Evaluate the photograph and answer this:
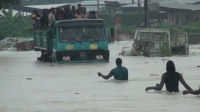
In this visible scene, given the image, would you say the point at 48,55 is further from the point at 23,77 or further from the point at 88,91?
the point at 88,91

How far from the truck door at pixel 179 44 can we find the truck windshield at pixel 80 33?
6.49m

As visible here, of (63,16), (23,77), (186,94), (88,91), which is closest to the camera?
(186,94)

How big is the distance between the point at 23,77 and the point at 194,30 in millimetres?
36028

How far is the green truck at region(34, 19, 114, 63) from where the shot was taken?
2881 cm

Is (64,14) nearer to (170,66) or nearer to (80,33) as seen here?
(80,33)

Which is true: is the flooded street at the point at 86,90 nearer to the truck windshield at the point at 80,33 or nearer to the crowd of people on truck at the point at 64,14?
the truck windshield at the point at 80,33

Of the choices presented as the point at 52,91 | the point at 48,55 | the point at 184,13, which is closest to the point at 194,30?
the point at 184,13

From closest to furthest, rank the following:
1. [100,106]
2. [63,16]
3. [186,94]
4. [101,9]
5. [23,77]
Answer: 1. [100,106]
2. [186,94]
3. [23,77]
4. [63,16]
5. [101,9]

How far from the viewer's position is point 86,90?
57.7 ft

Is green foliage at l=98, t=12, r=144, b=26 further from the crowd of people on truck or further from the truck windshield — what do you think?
the truck windshield

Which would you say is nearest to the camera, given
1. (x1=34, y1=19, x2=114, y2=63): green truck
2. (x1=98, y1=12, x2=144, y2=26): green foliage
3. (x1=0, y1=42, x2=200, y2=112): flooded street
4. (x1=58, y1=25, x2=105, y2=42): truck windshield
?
(x1=0, y1=42, x2=200, y2=112): flooded street

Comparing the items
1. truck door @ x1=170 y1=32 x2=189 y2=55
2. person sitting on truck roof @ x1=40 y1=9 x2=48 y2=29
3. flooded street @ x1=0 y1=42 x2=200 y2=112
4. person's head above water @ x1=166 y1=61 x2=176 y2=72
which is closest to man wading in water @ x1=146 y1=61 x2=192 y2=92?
person's head above water @ x1=166 y1=61 x2=176 y2=72

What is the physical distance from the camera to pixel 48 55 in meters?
31.4

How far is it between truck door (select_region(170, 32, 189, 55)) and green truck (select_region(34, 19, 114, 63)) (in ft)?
20.7
